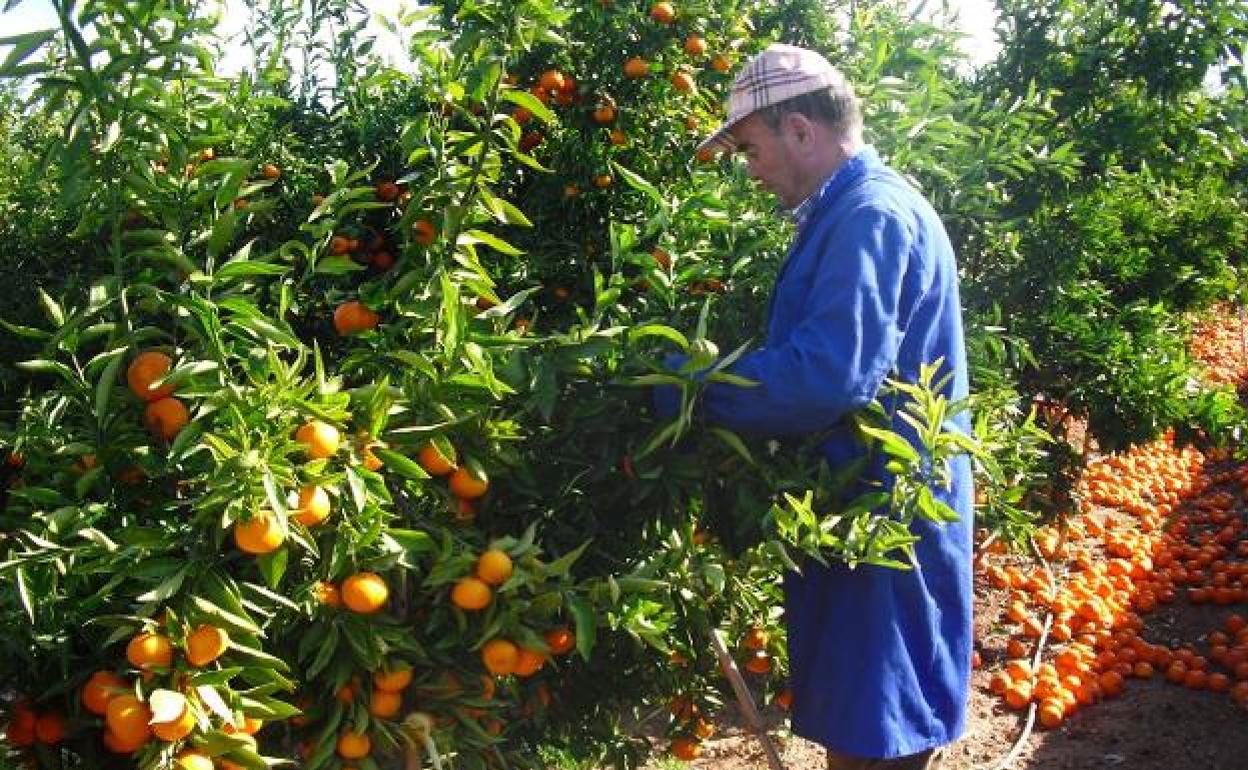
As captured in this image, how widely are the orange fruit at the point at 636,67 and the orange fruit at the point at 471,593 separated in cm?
131

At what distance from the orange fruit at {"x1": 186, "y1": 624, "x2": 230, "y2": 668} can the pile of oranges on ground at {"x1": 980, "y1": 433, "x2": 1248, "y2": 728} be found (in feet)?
12.6

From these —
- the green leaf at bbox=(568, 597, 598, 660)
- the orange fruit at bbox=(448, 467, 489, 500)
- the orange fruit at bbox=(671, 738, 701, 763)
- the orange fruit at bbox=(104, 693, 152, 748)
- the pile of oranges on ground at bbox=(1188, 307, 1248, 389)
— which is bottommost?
the pile of oranges on ground at bbox=(1188, 307, 1248, 389)

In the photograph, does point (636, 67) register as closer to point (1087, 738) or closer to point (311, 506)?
point (311, 506)

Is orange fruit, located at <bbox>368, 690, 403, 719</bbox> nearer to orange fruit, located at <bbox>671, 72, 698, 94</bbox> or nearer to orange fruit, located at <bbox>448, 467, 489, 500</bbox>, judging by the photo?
orange fruit, located at <bbox>448, 467, 489, 500</bbox>

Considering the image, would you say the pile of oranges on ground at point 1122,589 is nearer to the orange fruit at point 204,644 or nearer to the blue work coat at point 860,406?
the blue work coat at point 860,406

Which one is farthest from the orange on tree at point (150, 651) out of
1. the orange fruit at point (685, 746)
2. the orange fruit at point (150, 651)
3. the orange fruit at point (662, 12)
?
the orange fruit at point (662, 12)

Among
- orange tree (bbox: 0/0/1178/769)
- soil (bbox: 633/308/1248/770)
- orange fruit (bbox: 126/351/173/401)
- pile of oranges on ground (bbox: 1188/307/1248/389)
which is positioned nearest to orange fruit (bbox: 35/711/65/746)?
orange tree (bbox: 0/0/1178/769)

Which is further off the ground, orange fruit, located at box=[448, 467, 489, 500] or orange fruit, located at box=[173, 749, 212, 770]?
orange fruit, located at box=[448, 467, 489, 500]

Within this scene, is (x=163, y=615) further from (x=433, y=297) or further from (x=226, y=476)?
(x=433, y=297)

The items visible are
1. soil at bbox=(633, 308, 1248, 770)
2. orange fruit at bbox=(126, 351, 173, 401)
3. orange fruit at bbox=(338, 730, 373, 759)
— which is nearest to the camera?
orange fruit at bbox=(126, 351, 173, 401)

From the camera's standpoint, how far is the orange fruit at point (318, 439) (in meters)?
1.43

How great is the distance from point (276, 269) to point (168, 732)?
0.65 m

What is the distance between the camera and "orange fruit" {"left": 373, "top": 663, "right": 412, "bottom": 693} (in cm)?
160

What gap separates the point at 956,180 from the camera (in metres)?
2.78
